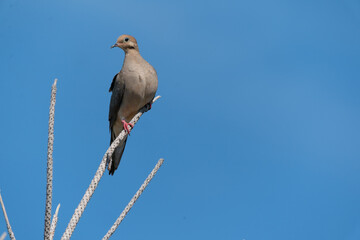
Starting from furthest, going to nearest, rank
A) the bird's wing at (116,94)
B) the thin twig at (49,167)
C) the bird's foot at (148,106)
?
the bird's wing at (116,94) < the bird's foot at (148,106) < the thin twig at (49,167)

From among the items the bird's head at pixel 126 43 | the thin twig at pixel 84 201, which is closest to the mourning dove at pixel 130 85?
the bird's head at pixel 126 43

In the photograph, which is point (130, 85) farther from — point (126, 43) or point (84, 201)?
point (84, 201)

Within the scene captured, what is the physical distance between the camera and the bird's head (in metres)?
5.81

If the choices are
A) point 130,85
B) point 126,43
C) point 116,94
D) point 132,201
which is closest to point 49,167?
point 132,201

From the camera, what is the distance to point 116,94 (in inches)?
232

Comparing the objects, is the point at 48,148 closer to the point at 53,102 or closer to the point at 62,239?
the point at 53,102

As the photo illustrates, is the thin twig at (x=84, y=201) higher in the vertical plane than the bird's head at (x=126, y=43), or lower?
lower

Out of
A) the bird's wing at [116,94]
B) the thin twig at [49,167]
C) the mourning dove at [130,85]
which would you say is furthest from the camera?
the bird's wing at [116,94]

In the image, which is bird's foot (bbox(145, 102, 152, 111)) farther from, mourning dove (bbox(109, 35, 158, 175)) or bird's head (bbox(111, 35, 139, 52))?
bird's head (bbox(111, 35, 139, 52))

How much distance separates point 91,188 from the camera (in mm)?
3506

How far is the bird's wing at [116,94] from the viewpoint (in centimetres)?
580

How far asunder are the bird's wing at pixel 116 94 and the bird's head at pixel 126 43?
381 mm

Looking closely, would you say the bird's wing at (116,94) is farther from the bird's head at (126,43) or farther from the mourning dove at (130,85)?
the bird's head at (126,43)

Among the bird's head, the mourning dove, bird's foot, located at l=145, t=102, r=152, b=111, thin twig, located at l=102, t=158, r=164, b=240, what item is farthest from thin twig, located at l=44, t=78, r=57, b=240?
the bird's head
